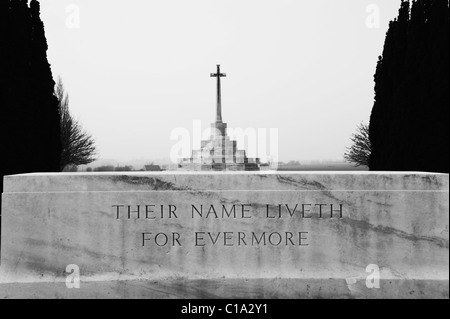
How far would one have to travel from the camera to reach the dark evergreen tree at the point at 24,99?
33.2 feet

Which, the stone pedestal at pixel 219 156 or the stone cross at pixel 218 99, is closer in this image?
the stone cross at pixel 218 99

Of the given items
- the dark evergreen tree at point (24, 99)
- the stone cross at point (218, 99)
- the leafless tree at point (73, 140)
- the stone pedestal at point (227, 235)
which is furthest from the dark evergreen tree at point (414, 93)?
the leafless tree at point (73, 140)

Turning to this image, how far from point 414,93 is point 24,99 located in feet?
33.4

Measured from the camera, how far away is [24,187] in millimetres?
5812

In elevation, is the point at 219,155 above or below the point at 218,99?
below

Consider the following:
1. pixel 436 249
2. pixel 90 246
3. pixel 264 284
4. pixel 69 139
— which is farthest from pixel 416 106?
pixel 69 139

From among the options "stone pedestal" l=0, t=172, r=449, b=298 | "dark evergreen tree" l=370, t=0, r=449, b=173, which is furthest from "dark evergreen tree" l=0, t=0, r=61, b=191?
"dark evergreen tree" l=370, t=0, r=449, b=173

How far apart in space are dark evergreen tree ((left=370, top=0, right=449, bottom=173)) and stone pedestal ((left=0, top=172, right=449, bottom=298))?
4.60 meters

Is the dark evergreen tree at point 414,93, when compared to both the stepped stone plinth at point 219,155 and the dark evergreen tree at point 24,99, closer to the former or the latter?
the stepped stone plinth at point 219,155

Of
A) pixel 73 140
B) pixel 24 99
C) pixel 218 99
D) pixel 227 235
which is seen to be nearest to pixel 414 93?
pixel 227 235

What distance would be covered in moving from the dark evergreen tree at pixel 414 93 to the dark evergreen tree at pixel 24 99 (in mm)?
8731

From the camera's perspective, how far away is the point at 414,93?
13.3m

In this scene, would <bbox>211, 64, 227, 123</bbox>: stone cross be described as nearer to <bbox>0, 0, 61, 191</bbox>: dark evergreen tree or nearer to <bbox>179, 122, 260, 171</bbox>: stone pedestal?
<bbox>179, 122, 260, 171</bbox>: stone pedestal

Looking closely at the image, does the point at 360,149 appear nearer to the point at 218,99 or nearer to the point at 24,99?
the point at 218,99
